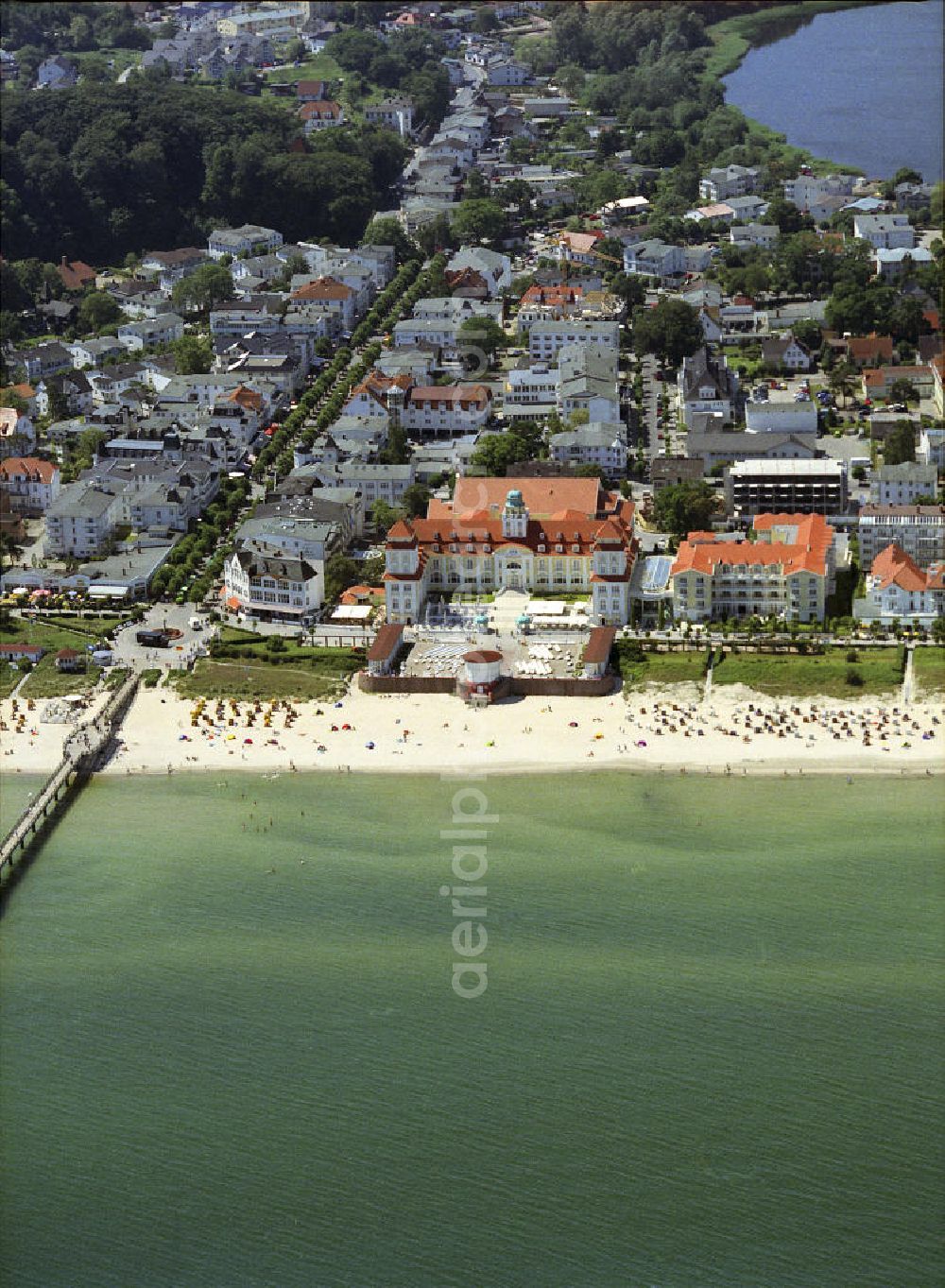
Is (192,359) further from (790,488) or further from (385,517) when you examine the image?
(790,488)

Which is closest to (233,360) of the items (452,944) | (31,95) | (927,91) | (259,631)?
(259,631)

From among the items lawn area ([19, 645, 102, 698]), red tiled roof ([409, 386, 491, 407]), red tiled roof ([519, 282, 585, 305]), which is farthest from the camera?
red tiled roof ([519, 282, 585, 305])

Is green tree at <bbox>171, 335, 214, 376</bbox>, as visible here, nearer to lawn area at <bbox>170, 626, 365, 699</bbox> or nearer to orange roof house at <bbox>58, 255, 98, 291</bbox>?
orange roof house at <bbox>58, 255, 98, 291</bbox>

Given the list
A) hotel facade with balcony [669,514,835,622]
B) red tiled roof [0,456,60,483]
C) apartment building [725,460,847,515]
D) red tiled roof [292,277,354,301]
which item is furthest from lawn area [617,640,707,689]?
red tiled roof [292,277,354,301]

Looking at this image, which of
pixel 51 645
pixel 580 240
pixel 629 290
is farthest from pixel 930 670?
pixel 580 240

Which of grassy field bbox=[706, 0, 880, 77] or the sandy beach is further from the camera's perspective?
grassy field bbox=[706, 0, 880, 77]

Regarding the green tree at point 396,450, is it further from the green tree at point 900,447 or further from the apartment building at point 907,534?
the apartment building at point 907,534

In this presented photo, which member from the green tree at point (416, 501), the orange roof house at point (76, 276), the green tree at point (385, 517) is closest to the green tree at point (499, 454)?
the green tree at point (416, 501)
